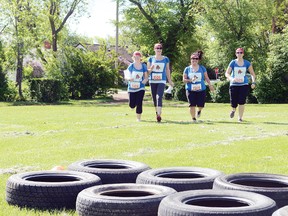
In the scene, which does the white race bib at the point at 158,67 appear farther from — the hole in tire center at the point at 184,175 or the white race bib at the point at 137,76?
the hole in tire center at the point at 184,175

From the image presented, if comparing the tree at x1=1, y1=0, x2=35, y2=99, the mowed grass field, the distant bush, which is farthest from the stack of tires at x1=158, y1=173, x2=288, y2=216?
the tree at x1=1, y1=0, x2=35, y2=99

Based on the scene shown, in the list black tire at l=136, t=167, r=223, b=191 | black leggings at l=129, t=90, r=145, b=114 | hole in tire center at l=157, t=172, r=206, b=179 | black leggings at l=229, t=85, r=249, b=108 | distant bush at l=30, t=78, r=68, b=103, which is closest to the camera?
black tire at l=136, t=167, r=223, b=191

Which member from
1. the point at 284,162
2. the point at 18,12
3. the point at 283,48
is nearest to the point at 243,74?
the point at 284,162

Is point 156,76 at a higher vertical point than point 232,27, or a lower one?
lower

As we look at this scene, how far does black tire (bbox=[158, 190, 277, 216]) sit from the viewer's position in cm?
397

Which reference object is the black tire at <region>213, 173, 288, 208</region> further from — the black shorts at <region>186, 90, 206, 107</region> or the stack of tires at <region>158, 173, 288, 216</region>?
the black shorts at <region>186, 90, 206, 107</region>

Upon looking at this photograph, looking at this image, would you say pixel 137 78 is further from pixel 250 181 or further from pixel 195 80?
pixel 250 181

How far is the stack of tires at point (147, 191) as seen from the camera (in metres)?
4.23

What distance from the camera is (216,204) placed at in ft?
14.7

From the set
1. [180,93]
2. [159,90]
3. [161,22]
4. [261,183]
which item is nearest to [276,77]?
[180,93]

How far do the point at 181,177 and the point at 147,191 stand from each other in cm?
98

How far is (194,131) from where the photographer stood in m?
12.6

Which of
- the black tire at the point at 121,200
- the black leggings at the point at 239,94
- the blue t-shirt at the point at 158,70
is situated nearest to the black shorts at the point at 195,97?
the blue t-shirt at the point at 158,70

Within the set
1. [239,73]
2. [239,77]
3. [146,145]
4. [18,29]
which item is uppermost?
[18,29]
